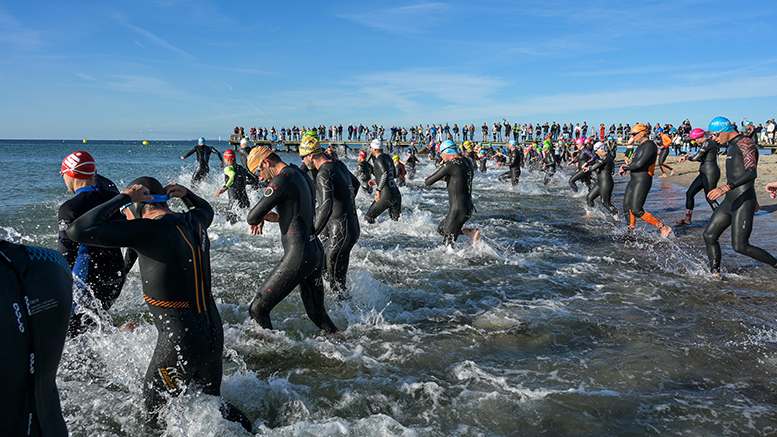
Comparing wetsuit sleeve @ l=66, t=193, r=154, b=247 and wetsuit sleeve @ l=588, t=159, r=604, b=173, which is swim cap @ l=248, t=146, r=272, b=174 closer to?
wetsuit sleeve @ l=66, t=193, r=154, b=247

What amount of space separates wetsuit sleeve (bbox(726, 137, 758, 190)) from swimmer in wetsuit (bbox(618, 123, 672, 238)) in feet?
8.44

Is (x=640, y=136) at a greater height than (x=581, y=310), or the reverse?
(x=640, y=136)

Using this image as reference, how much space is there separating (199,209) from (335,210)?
101 inches

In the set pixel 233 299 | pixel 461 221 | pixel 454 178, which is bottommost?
pixel 233 299

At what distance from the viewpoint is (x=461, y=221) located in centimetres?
788

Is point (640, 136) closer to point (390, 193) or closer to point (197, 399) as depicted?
point (390, 193)

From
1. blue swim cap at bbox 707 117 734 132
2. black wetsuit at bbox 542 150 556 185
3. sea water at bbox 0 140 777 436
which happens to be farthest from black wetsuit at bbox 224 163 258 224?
black wetsuit at bbox 542 150 556 185

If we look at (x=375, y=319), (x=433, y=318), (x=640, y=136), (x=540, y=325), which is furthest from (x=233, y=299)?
(x=640, y=136)

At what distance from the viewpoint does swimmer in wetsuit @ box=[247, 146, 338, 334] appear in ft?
13.2

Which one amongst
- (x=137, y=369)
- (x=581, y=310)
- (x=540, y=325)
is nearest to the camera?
(x=137, y=369)

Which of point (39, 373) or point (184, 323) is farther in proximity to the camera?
point (184, 323)

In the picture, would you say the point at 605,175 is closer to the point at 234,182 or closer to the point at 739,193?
the point at 739,193

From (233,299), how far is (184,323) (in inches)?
139

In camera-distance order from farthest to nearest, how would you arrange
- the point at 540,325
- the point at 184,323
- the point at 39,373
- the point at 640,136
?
the point at 640,136, the point at 540,325, the point at 184,323, the point at 39,373
